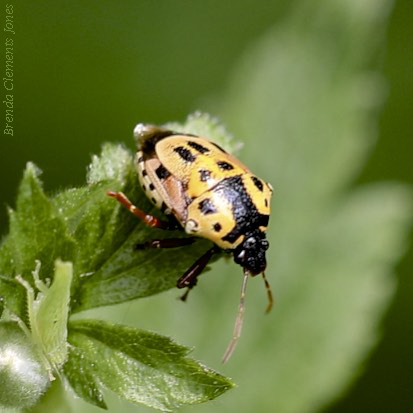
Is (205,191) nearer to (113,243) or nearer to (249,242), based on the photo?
(249,242)

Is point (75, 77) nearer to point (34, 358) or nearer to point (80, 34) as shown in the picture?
point (80, 34)

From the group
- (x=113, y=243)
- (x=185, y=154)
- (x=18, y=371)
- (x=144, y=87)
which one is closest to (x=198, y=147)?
(x=185, y=154)

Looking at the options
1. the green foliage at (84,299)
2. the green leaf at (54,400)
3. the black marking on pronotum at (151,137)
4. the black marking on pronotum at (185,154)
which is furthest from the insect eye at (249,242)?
the green leaf at (54,400)

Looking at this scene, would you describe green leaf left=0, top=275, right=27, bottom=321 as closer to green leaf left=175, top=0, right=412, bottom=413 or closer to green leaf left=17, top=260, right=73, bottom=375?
green leaf left=17, top=260, right=73, bottom=375

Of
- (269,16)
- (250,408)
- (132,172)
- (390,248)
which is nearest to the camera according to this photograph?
(132,172)

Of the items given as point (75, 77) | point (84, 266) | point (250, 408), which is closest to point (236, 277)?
point (250, 408)

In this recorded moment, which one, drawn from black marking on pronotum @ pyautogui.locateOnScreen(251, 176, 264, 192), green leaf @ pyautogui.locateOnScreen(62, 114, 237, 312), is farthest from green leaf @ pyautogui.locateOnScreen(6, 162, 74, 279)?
black marking on pronotum @ pyautogui.locateOnScreen(251, 176, 264, 192)
